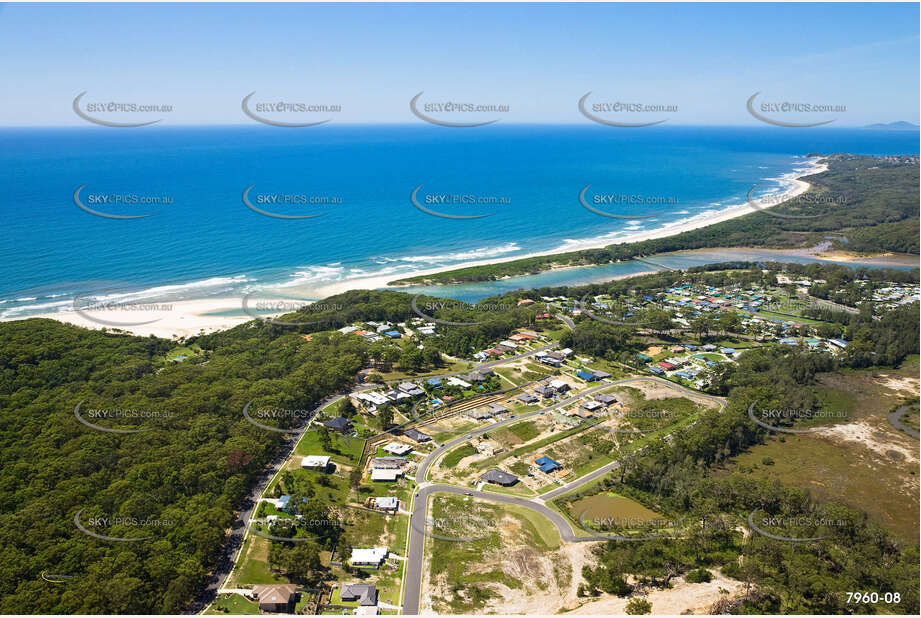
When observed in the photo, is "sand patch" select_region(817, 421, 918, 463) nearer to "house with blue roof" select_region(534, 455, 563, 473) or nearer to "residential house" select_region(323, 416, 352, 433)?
"house with blue roof" select_region(534, 455, 563, 473)

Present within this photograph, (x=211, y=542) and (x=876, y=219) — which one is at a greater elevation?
(x=876, y=219)

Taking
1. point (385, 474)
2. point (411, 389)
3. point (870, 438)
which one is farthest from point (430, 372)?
point (870, 438)

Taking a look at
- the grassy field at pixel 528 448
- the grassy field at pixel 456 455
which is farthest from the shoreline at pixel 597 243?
the grassy field at pixel 528 448

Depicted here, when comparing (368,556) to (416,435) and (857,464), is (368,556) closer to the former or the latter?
(416,435)

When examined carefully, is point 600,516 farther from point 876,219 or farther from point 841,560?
point 876,219

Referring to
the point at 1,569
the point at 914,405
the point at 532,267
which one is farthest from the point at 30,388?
the point at 914,405

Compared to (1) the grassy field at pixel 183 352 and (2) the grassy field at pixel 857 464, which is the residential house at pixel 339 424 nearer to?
(1) the grassy field at pixel 183 352

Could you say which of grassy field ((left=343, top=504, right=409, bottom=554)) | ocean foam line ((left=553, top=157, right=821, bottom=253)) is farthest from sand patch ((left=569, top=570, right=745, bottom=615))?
ocean foam line ((left=553, top=157, right=821, bottom=253))
